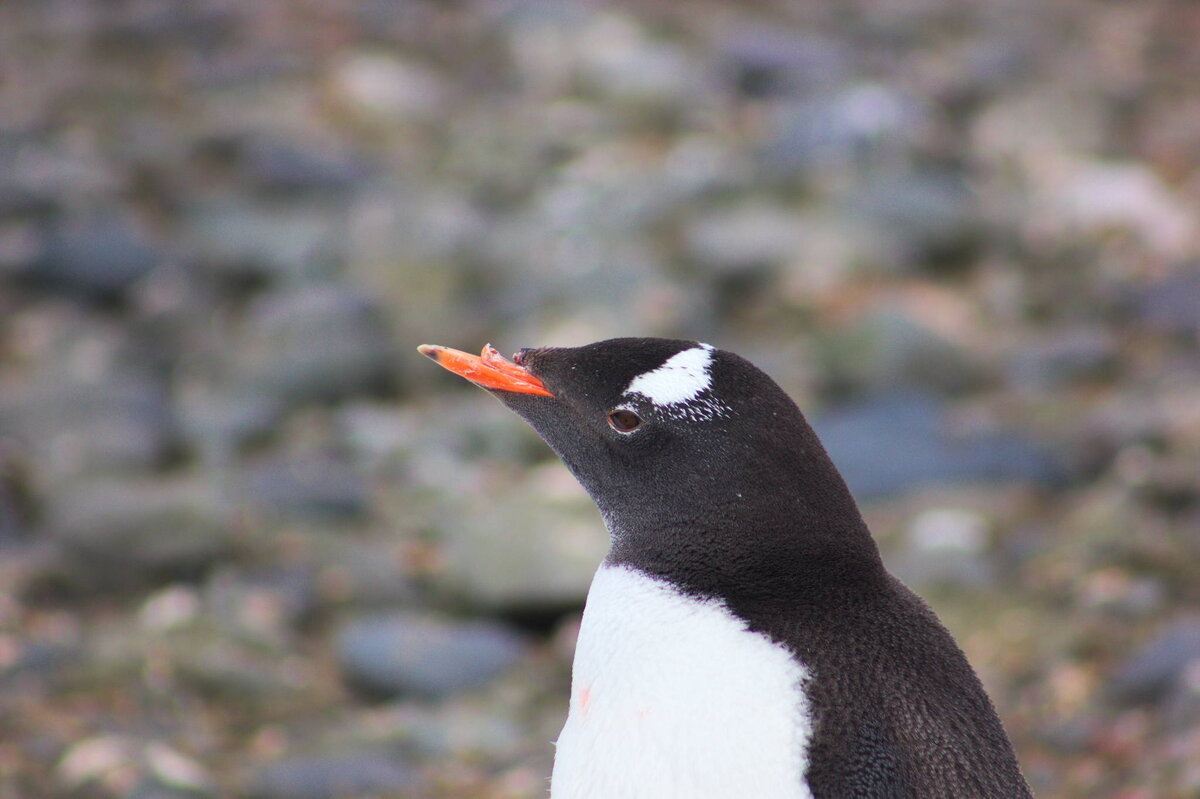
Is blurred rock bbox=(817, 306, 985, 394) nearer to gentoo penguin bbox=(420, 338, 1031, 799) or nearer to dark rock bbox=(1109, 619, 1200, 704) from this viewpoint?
dark rock bbox=(1109, 619, 1200, 704)

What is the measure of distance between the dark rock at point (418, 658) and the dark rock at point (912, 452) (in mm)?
1480

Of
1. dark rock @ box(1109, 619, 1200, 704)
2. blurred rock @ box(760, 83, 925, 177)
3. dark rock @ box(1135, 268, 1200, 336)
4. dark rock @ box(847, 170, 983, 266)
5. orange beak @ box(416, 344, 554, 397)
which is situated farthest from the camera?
blurred rock @ box(760, 83, 925, 177)

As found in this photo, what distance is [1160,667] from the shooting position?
3.83 meters

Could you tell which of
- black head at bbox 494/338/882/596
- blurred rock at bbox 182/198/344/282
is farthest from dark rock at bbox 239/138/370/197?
black head at bbox 494/338/882/596

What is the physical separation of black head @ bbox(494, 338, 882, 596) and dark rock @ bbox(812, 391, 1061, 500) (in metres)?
3.00

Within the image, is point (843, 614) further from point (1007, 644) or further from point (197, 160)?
point (197, 160)

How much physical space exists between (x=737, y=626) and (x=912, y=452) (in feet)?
11.2

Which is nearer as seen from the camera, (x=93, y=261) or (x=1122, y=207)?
(x=93, y=261)

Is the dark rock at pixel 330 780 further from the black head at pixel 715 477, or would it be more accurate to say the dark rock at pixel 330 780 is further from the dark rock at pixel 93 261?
the dark rock at pixel 93 261

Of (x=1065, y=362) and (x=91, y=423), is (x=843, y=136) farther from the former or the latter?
(x=91, y=423)

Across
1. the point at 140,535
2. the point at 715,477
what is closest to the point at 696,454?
the point at 715,477

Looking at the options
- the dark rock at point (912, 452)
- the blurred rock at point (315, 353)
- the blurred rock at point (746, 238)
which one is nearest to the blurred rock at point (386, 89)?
the blurred rock at point (746, 238)

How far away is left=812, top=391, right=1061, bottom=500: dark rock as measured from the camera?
5301 mm

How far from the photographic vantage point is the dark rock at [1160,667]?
378 cm
